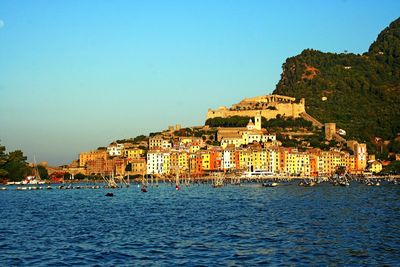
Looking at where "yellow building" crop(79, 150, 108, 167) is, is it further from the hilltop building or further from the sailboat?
the hilltop building

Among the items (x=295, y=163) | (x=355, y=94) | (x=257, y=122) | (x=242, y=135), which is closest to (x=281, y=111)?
(x=257, y=122)

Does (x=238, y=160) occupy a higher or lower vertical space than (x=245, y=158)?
lower

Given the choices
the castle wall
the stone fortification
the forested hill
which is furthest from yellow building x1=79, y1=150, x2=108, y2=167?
the forested hill

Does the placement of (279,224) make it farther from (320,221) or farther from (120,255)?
(120,255)

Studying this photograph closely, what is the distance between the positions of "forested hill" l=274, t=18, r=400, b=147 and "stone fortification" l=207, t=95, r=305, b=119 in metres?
5.59

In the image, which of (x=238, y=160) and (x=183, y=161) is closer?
(x=238, y=160)

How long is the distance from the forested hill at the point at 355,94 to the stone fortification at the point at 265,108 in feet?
18.3

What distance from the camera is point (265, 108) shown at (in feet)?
549

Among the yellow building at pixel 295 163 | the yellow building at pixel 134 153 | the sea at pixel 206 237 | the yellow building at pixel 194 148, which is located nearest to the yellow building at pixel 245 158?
the yellow building at pixel 295 163

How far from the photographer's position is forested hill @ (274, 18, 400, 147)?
520ft

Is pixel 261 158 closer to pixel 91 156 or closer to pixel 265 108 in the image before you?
pixel 265 108

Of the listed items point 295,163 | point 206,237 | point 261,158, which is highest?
point 261,158

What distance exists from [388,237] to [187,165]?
4191 inches

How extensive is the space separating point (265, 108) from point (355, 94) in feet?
92.0
